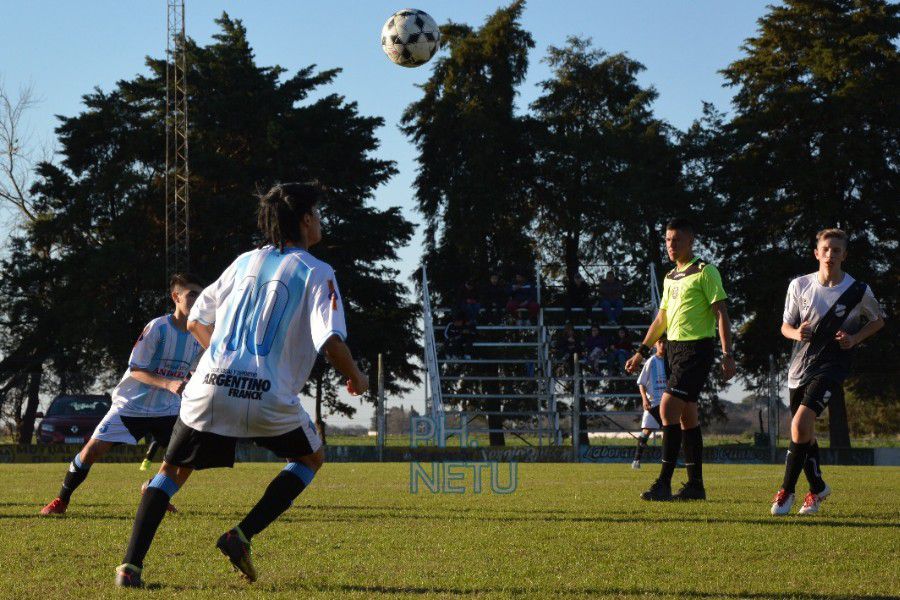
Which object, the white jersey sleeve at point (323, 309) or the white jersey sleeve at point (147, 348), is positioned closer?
the white jersey sleeve at point (323, 309)

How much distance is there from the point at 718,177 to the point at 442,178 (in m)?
9.48

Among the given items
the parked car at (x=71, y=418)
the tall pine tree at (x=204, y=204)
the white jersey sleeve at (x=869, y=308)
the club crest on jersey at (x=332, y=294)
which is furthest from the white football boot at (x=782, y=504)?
the tall pine tree at (x=204, y=204)

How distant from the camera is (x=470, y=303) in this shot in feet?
93.9

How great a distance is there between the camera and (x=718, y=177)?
1576 inches

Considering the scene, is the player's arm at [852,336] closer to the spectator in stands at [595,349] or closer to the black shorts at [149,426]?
the black shorts at [149,426]

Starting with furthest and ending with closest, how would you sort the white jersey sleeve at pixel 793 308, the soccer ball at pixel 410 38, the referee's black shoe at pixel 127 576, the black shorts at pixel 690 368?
the soccer ball at pixel 410 38 < the black shorts at pixel 690 368 < the white jersey sleeve at pixel 793 308 < the referee's black shoe at pixel 127 576

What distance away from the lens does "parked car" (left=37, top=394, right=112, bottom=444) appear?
26438 millimetres

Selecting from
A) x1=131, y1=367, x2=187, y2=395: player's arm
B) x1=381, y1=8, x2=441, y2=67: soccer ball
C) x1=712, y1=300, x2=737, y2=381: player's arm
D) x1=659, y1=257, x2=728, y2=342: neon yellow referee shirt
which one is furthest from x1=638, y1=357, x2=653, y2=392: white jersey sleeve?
x1=131, y1=367, x2=187, y2=395: player's arm

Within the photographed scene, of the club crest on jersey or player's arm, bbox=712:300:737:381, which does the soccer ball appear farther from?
the club crest on jersey

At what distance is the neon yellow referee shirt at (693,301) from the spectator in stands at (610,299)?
62.6 feet

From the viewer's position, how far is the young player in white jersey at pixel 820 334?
27.8 ft

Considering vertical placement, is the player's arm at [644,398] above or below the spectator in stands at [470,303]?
below

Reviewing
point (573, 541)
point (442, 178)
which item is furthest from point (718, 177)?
point (573, 541)

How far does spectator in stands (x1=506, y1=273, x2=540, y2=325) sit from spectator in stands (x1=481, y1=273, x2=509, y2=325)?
18 cm
